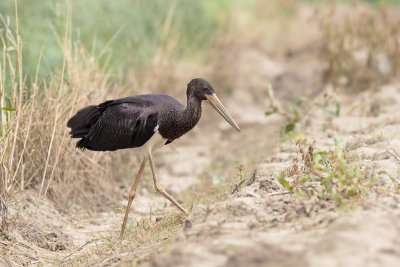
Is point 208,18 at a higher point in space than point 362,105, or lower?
higher

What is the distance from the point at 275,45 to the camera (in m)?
13.3

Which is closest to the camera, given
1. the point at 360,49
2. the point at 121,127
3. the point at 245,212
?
the point at 245,212

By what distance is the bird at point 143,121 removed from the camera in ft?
19.7

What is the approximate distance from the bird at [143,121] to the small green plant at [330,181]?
0.82 meters

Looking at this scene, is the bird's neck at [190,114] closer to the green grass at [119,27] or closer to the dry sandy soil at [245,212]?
the dry sandy soil at [245,212]

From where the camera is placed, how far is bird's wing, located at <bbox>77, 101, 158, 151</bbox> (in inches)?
236

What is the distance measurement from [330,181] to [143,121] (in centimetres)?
170

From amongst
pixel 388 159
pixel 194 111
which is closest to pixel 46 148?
pixel 194 111

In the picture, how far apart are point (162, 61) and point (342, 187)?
5011 mm

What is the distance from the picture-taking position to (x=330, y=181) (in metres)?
4.73

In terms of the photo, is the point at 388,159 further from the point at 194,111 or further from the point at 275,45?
the point at 275,45

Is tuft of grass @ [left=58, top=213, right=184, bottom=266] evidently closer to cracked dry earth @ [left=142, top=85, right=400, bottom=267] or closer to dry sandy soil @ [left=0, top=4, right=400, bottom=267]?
dry sandy soil @ [left=0, top=4, right=400, bottom=267]

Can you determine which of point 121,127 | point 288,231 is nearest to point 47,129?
point 121,127

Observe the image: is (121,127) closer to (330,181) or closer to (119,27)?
(330,181)
